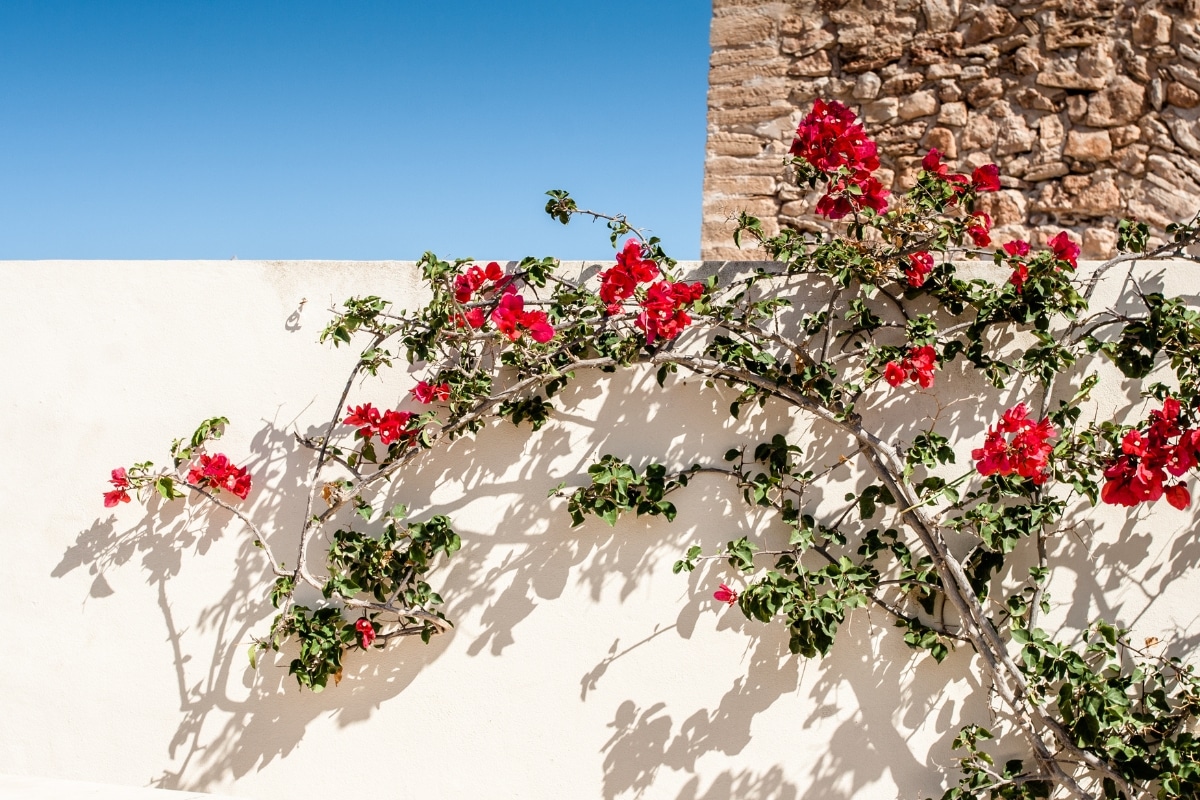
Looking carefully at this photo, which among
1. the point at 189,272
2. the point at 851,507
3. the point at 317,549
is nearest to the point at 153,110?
the point at 189,272

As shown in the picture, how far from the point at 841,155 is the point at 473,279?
1.07 m

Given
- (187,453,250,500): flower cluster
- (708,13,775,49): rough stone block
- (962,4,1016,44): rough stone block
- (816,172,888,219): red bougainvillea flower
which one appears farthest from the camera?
(708,13,775,49): rough stone block

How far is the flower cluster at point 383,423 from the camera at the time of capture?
2.58 metres

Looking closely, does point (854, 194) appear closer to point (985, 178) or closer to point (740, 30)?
point (985, 178)

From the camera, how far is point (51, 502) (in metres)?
2.88

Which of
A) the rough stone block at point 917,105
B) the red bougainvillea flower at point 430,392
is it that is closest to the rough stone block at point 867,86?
the rough stone block at point 917,105

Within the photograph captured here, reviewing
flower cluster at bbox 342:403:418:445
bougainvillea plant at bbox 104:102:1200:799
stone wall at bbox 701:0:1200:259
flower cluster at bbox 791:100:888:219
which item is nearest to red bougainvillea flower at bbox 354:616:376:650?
bougainvillea plant at bbox 104:102:1200:799

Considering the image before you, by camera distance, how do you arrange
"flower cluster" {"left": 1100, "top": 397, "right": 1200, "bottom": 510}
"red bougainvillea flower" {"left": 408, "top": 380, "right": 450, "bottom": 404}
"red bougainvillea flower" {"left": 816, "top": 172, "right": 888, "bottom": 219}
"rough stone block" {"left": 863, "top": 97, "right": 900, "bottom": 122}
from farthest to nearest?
"rough stone block" {"left": 863, "top": 97, "right": 900, "bottom": 122}, "red bougainvillea flower" {"left": 408, "top": 380, "right": 450, "bottom": 404}, "red bougainvillea flower" {"left": 816, "top": 172, "right": 888, "bottom": 219}, "flower cluster" {"left": 1100, "top": 397, "right": 1200, "bottom": 510}

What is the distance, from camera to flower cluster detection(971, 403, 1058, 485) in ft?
7.05

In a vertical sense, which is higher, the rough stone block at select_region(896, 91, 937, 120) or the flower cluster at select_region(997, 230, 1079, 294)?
the rough stone block at select_region(896, 91, 937, 120)

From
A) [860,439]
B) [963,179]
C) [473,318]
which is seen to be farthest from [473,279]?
[963,179]

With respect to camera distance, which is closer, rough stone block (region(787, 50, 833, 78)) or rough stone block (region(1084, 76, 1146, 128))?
rough stone block (region(1084, 76, 1146, 128))

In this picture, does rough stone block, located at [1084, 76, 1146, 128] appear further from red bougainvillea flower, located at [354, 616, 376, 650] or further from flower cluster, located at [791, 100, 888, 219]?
red bougainvillea flower, located at [354, 616, 376, 650]

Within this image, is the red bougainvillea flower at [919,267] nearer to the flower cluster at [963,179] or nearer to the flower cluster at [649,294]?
the flower cluster at [963,179]
